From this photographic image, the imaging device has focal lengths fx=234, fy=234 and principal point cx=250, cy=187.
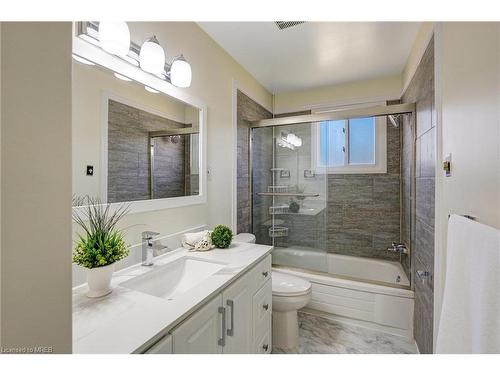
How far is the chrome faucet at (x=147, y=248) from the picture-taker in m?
1.27

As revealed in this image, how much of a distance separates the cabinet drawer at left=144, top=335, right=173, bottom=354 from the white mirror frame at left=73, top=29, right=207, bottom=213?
0.70 meters

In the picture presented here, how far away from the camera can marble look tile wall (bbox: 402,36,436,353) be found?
1.47 metres

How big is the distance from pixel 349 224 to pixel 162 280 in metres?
2.27

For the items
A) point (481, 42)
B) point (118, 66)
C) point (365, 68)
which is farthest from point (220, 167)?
point (365, 68)

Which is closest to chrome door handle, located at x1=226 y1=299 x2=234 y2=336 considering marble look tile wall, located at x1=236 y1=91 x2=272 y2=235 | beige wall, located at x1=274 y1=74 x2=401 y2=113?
marble look tile wall, located at x1=236 y1=91 x2=272 y2=235

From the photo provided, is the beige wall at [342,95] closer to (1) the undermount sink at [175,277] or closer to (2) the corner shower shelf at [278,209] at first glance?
(2) the corner shower shelf at [278,209]

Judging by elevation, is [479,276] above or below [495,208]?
below

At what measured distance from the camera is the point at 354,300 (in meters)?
2.09

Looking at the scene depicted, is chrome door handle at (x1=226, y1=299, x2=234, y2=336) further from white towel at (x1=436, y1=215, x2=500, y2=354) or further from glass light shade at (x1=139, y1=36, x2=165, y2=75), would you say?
glass light shade at (x1=139, y1=36, x2=165, y2=75)

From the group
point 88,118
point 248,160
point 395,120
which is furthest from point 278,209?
point 88,118

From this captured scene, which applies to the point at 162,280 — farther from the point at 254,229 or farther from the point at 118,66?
the point at 254,229

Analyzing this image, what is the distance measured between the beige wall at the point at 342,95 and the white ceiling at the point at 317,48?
10cm

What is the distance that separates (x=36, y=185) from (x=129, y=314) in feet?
2.08

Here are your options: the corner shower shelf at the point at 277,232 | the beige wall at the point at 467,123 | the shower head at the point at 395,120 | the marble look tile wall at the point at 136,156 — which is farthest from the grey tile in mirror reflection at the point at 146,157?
the shower head at the point at 395,120
